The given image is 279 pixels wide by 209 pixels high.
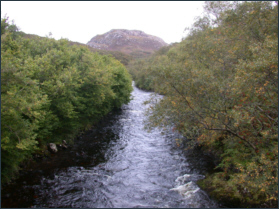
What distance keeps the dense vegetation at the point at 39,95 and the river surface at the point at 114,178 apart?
81.1 inches

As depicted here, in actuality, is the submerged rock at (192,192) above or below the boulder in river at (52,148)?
below

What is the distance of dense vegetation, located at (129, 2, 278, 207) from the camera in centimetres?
1087

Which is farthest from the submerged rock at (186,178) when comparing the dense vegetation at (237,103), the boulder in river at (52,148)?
the boulder in river at (52,148)

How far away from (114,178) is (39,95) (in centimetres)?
836

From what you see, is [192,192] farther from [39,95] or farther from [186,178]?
[39,95]

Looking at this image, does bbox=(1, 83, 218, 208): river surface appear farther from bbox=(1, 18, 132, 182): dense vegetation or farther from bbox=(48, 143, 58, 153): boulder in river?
bbox=(1, 18, 132, 182): dense vegetation

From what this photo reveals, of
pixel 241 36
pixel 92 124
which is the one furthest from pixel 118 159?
pixel 241 36

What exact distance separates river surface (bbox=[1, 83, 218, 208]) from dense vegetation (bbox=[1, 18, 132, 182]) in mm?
2060

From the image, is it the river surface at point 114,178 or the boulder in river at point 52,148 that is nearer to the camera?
the river surface at point 114,178

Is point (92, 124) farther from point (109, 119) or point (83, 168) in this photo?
point (83, 168)

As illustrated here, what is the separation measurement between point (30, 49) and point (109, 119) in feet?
53.7

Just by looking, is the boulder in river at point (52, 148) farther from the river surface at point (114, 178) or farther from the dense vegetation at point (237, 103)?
the dense vegetation at point (237, 103)

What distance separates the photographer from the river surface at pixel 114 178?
12945 millimetres

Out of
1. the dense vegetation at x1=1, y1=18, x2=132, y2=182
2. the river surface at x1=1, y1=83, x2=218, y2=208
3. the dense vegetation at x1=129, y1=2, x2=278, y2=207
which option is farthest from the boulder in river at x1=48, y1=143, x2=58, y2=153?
the dense vegetation at x1=129, y1=2, x2=278, y2=207
